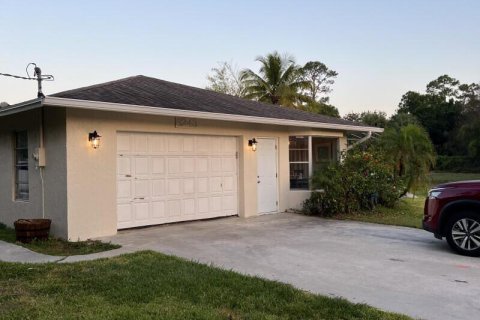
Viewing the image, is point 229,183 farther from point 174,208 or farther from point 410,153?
point 410,153

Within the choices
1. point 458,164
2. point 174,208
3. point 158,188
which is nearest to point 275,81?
point 174,208

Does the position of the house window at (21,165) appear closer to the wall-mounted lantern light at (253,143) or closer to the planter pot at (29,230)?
the planter pot at (29,230)

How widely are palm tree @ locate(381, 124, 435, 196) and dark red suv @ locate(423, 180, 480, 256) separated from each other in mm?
6955

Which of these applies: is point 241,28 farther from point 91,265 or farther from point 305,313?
point 305,313

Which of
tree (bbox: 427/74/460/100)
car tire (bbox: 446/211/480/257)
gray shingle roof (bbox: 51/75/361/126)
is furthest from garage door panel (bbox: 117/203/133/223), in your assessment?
tree (bbox: 427/74/460/100)

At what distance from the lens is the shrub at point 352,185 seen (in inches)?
455

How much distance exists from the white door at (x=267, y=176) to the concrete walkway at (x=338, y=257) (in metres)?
1.43

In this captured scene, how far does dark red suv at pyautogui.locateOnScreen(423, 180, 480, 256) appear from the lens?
6.67m

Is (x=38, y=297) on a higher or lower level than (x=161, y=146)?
lower

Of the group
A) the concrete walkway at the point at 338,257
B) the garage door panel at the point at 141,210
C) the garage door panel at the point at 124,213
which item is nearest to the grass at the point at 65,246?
the concrete walkway at the point at 338,257

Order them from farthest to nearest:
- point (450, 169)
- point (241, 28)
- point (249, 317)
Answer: point (450, 169)
point (241, 28)
point (249, 317)

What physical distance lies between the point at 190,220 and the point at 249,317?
6463 millimetres

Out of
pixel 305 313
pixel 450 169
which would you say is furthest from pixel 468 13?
pixel 450 169

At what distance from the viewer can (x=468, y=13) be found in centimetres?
1475
